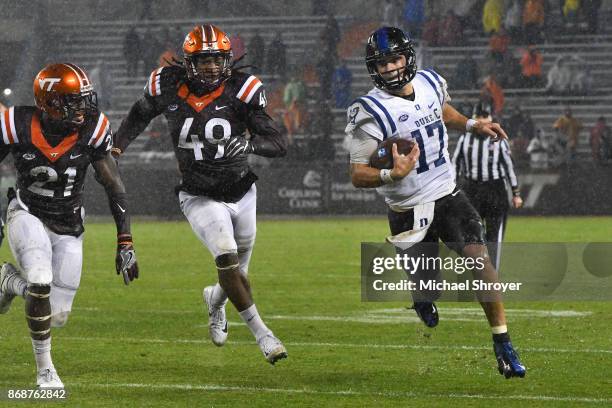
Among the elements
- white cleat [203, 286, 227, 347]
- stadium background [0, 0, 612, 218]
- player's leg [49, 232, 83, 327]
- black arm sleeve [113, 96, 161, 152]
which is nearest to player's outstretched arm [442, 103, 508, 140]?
black arm sleeve [113, 96, 161, 152]

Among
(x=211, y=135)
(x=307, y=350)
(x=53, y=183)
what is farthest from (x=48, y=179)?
(x=307, y=350)

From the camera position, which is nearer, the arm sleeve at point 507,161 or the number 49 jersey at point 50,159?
the number 49 jersey at point 50,159

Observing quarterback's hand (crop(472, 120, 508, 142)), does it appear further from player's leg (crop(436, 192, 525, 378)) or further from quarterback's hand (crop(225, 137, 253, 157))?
quarterback's hand (crop(225, 137, 253, 157))

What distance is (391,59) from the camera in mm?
6164

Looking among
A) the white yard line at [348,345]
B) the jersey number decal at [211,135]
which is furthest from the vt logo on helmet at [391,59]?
the white yard line at [348,345]

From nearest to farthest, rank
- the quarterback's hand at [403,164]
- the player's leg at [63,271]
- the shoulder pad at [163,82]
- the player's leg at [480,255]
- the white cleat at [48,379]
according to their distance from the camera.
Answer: the white cleat at [48,379] → the player's leg at [480,255] → the quarterback's hand at [403,164] → the player's leg at [63,271] → the shoulder pad at [163,82]

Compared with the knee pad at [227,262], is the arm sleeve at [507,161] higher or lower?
lower

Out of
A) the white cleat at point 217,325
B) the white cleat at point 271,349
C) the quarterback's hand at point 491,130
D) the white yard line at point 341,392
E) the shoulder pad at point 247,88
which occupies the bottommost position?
the white cleat at point 217,325

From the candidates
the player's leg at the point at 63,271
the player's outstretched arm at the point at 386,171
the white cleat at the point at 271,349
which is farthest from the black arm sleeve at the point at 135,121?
the white cleat at the point at 271,349

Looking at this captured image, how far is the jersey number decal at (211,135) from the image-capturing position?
6535 millimetres

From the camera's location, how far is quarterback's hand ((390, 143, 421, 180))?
5832mm

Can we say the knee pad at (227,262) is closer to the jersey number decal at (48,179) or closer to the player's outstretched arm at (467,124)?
the jersey number decal at (48,179)

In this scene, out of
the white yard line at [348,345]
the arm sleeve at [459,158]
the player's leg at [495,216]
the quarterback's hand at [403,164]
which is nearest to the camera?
the quarterback's hand at [403,164]

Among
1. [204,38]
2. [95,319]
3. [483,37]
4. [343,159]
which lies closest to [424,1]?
[483,37]
